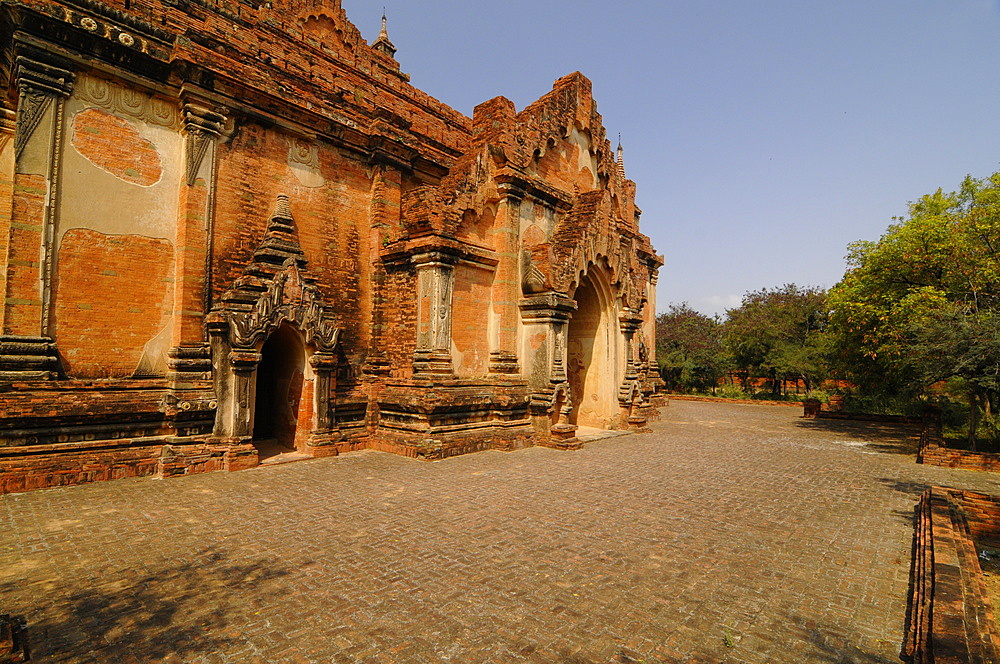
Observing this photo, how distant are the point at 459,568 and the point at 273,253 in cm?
793

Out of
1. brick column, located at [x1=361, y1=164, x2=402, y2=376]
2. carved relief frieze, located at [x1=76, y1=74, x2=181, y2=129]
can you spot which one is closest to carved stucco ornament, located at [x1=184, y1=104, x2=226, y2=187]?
carved relief frieze, located at [x1=76, y1=74, x2=181, y2=129]

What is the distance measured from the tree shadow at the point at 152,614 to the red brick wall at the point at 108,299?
5.15 meters

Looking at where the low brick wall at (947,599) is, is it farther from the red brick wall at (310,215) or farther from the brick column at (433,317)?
the red brick wall at (310,215)

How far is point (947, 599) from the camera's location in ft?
14.5

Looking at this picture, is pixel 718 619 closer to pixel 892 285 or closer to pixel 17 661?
pixel 17 661

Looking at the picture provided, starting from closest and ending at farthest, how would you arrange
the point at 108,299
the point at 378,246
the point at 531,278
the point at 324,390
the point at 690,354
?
the point at 108,299, the point at 324,390, the point at 378,246, the point at 531,278, the point at 690,354

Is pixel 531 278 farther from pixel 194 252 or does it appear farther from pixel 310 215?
pixel 194 252

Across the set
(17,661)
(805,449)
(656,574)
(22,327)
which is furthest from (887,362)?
(22,327)

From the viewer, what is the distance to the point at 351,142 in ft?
42.1

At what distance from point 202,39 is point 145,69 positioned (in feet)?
4.43

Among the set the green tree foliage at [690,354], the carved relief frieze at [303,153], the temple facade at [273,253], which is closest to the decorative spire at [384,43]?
the temple facade at [273,253]

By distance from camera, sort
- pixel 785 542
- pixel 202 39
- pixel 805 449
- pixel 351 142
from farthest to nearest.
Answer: pixel 805 449 < pixel 351 142 < pixel 202 39 < pixel 785 542

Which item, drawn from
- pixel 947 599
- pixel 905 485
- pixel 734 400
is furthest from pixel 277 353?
pixel 734 400

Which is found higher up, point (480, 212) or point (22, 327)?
point (480, 212)
